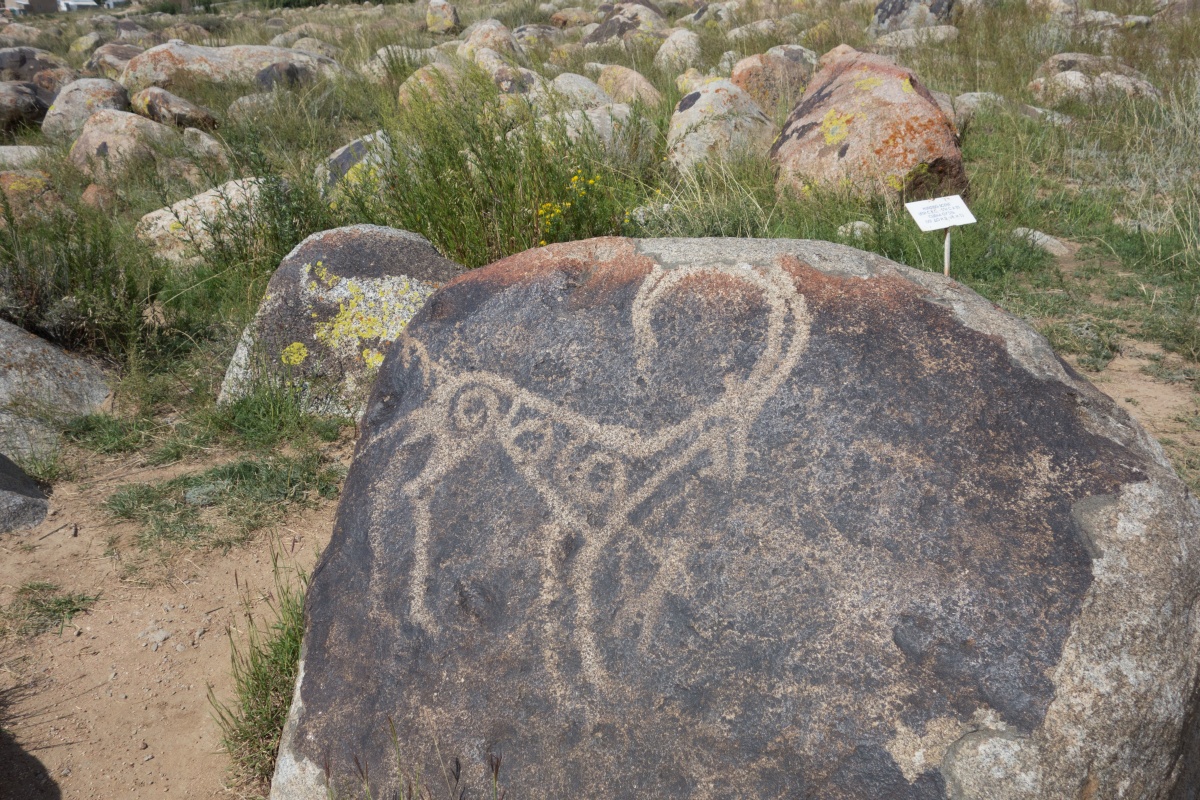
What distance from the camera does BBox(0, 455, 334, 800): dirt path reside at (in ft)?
6.72

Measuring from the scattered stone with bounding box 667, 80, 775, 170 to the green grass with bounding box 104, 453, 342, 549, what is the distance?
313 cm

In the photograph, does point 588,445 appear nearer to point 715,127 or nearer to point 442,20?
point 715,127

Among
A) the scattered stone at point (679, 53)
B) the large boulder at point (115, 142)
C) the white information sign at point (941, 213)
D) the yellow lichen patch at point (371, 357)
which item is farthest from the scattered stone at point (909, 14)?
the yellow lichen patch at point (371, 357)

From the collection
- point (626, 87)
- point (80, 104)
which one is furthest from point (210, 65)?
point (626, 87)

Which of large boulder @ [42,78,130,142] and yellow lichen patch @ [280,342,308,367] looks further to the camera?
large boulder @ [42,78,130,142]

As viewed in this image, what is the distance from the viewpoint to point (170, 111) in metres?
7.85

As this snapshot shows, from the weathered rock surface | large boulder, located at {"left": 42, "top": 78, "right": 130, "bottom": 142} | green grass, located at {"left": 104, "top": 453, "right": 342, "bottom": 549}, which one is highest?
large boulder, located at {"left": 42, "top": 78, "right": 130, "bottom": 142}

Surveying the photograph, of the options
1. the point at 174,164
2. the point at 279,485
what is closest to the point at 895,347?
the point at 279,485

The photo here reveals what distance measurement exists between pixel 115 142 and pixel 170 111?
3.35 ft

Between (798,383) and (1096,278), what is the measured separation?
10.9 feet

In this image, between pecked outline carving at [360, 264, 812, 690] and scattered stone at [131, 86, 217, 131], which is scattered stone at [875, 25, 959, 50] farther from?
pecked outline carving at [360, 264, 812, 690]

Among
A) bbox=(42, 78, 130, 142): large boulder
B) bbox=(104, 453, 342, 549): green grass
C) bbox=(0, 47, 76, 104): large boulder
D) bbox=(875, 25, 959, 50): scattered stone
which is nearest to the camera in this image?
bbox=(104, 453, 342, 549): green grass

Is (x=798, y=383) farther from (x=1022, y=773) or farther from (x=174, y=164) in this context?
(x=174, y=164)

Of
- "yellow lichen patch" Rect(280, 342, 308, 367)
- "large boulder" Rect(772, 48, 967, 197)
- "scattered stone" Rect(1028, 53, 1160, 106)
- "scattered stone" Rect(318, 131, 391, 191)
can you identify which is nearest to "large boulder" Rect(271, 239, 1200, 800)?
"yellow lichen patch" Rect(280, 342, 308, 367)
